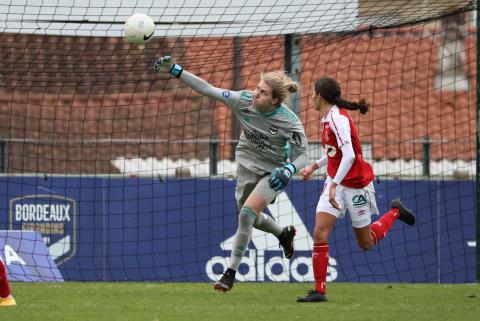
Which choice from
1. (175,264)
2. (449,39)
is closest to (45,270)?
(175,264)

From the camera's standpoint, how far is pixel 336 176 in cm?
940

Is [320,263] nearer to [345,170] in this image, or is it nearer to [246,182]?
[345,170]

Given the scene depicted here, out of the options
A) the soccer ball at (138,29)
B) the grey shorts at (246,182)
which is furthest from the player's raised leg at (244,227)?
the soccer ball at (138,29)

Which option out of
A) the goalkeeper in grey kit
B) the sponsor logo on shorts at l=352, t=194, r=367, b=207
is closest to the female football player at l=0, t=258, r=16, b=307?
the goalkeeper in grey kit

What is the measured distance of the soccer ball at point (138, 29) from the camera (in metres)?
10.4

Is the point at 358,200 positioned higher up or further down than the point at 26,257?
higher up

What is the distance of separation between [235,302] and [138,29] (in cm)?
260

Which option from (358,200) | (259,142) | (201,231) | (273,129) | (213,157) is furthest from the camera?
(213,157)

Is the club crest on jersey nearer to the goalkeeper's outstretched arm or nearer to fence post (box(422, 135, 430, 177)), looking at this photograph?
the goalkeeper's outstretched arm

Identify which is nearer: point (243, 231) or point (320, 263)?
point (320, 263)

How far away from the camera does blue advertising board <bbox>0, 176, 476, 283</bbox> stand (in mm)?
13430

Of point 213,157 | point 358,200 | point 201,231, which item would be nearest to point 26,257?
point 201,231

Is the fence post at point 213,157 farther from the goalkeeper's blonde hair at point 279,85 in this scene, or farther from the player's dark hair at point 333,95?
the player's dark hair at point 333,95

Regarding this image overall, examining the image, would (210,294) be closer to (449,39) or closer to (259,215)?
(259,215)
